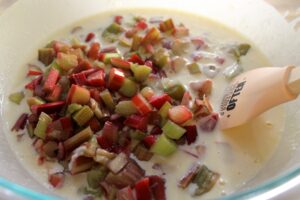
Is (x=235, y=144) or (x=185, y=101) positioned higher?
(x=185, y=101)

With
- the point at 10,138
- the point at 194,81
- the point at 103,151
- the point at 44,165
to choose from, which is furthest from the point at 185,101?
the point at 10,138

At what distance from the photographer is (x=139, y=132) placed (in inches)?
70.8

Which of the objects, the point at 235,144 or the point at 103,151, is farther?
the point at 235,144

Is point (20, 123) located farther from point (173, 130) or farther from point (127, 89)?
point (173, 130)

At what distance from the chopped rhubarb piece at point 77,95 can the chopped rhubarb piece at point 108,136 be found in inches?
5.8

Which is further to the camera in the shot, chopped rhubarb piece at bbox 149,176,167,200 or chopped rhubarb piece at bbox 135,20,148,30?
chopped rhubarb piece at bbox 135,20,148,30

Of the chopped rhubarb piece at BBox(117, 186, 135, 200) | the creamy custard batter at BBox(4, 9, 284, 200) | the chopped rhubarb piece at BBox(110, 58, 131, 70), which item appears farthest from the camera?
the chopped rhubarb piece at BBox(110, 58, 131, 70)

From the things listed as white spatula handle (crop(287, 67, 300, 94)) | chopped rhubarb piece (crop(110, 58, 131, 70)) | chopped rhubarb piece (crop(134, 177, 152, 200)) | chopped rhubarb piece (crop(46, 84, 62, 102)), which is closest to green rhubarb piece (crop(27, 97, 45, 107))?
chopped rhubarb piece (crop(46, 84, 62, 102))

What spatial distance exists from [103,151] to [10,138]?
0.48 m

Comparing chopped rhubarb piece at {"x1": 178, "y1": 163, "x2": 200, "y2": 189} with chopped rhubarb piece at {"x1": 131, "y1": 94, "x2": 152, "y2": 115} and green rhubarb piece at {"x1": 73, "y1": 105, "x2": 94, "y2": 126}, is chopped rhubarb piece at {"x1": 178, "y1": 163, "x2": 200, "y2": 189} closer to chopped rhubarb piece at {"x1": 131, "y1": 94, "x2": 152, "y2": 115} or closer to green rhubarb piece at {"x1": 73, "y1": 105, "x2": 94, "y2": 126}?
chopped rhubarb piece at {"x1": 131, "y1": 94, "x2": 152, "y2": 115}

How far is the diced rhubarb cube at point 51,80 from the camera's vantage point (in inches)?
77.6

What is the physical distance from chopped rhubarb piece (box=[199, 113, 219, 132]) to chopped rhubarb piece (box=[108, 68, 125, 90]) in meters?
0.39

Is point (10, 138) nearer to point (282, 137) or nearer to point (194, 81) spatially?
point (194, 81)

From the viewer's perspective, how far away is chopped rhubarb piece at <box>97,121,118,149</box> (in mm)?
1777
